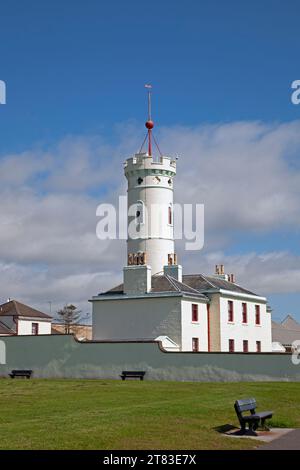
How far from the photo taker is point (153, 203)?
52.0 meters

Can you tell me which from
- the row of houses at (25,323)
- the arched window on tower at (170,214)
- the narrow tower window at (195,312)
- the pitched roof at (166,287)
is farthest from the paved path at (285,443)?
the row of houses at (25,323)

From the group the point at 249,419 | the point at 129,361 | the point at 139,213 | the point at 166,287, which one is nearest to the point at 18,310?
the point at 139,213

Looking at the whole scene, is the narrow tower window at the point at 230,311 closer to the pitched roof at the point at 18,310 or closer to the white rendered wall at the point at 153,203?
the white rendered wall at the point at 153,203

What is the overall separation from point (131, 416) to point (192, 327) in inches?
1079

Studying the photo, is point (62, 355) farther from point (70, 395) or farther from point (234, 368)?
point (70, 395)

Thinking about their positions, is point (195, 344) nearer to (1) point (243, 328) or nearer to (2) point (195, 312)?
(2) point (195, 312)

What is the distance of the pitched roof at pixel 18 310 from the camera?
64.4 meters

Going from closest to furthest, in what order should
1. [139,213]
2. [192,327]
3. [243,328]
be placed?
[192,327]
[243,328]
[139,213]

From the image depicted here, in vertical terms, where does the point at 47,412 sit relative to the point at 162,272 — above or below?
below

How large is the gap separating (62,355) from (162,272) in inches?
532

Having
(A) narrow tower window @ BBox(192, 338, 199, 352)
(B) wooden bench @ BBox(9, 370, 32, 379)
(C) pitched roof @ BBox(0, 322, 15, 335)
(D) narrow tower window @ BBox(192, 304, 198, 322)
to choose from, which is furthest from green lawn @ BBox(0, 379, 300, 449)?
(C) pitched roof @ BBox(0, 322, 15, 335)
